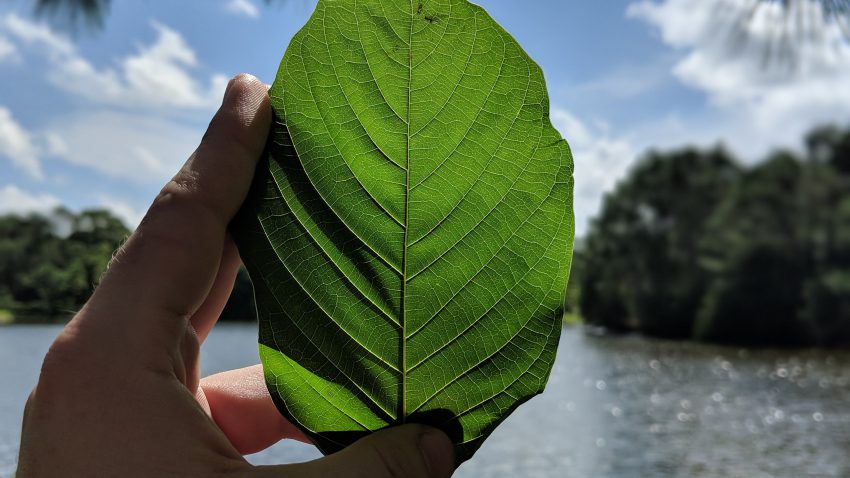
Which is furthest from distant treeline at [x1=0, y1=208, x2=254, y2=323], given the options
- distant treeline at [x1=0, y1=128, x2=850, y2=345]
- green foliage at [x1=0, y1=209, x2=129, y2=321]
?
distant treeline at [x1=0, y1=128, x2=850, y2=345]

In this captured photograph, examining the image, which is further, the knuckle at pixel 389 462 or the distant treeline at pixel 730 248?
the distant treeline at pixel 730 248

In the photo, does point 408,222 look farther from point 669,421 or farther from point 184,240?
point 669,421

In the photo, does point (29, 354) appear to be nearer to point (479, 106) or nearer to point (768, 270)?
point (768, 270)

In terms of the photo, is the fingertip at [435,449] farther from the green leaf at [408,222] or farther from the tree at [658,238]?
the tree at [658,238]

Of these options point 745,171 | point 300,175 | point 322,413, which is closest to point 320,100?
point 300,175

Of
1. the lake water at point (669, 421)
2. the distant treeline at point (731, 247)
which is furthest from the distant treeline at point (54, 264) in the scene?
the distant treeline at point (731, 247)

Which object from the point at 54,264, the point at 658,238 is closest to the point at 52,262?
the point at 54,264

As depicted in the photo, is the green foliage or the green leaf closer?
the green leaf

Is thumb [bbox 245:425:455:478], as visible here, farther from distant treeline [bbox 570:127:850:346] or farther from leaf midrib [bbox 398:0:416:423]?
distant treeline [bbox 570:127:850:346]
